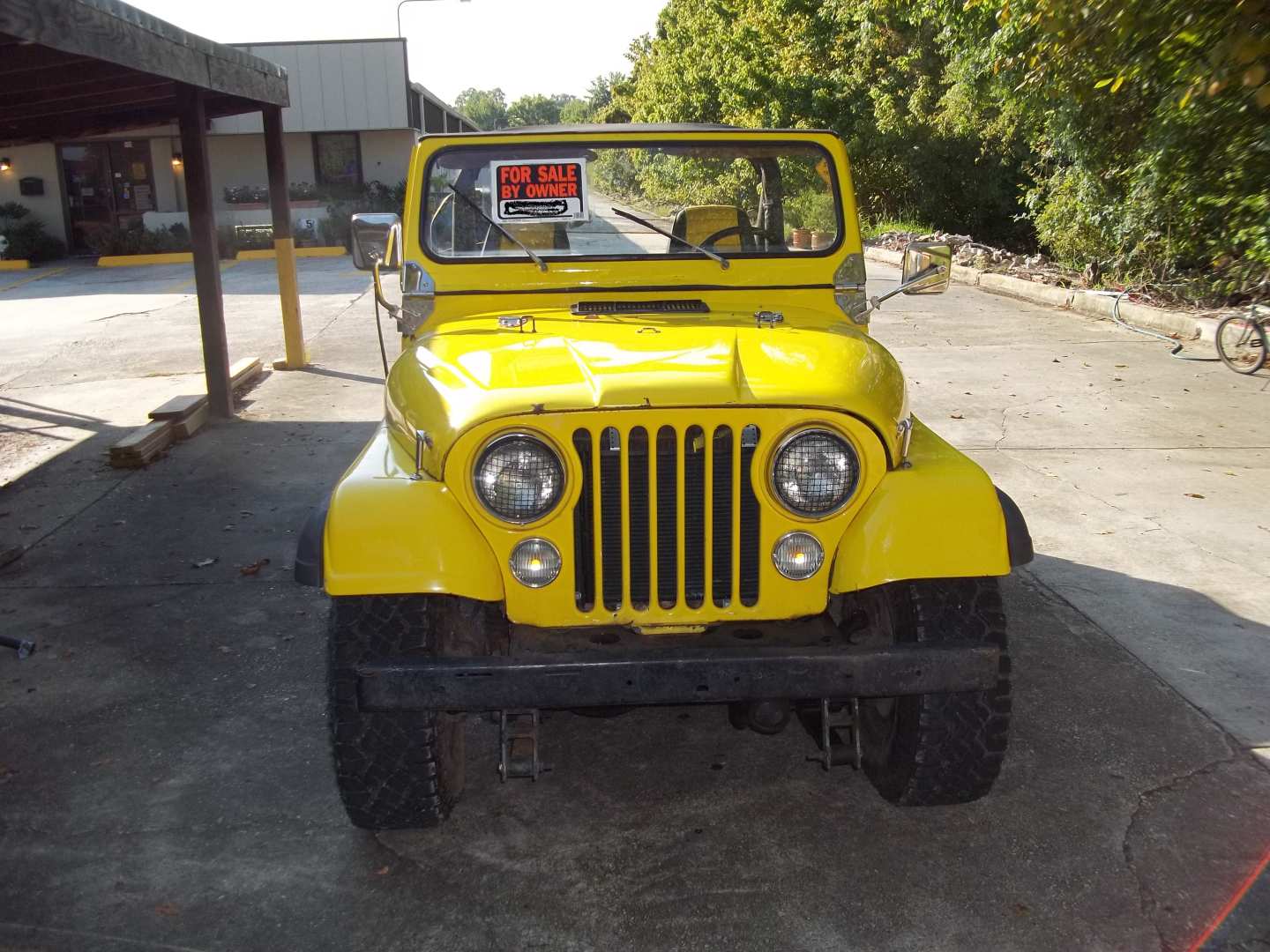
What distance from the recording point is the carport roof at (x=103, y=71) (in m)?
5.28

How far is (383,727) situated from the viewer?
287cm

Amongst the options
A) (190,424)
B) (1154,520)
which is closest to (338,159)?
(190,424)

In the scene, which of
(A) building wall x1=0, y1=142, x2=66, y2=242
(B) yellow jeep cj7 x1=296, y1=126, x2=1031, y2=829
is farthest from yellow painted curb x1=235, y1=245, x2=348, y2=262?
(B) yellow jeep cj7 x1=296, y1=126, x2=1031, y2=829

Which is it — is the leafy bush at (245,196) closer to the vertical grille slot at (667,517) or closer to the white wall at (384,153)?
the white wall at (384,153)

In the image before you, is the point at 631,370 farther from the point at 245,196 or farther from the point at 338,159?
the point at 338,159

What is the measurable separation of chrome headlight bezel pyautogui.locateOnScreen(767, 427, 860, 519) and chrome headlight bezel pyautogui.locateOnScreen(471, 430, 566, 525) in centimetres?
51

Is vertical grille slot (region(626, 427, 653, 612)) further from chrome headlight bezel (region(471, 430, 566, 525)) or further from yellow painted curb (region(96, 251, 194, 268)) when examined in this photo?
yellow painted curb (region(96, 251, 194, 268))

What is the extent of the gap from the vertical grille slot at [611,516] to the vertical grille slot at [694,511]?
0.52ft

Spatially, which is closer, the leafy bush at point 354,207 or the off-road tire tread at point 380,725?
the off-road tire tread at point 380,725

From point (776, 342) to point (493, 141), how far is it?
139 cm

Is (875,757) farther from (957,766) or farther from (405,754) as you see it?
(405,754)

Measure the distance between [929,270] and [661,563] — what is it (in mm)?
1666

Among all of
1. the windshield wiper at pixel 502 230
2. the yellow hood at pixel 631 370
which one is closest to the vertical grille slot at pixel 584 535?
the yellow hood at pixel 631 370

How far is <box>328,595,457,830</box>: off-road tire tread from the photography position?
112 inches
